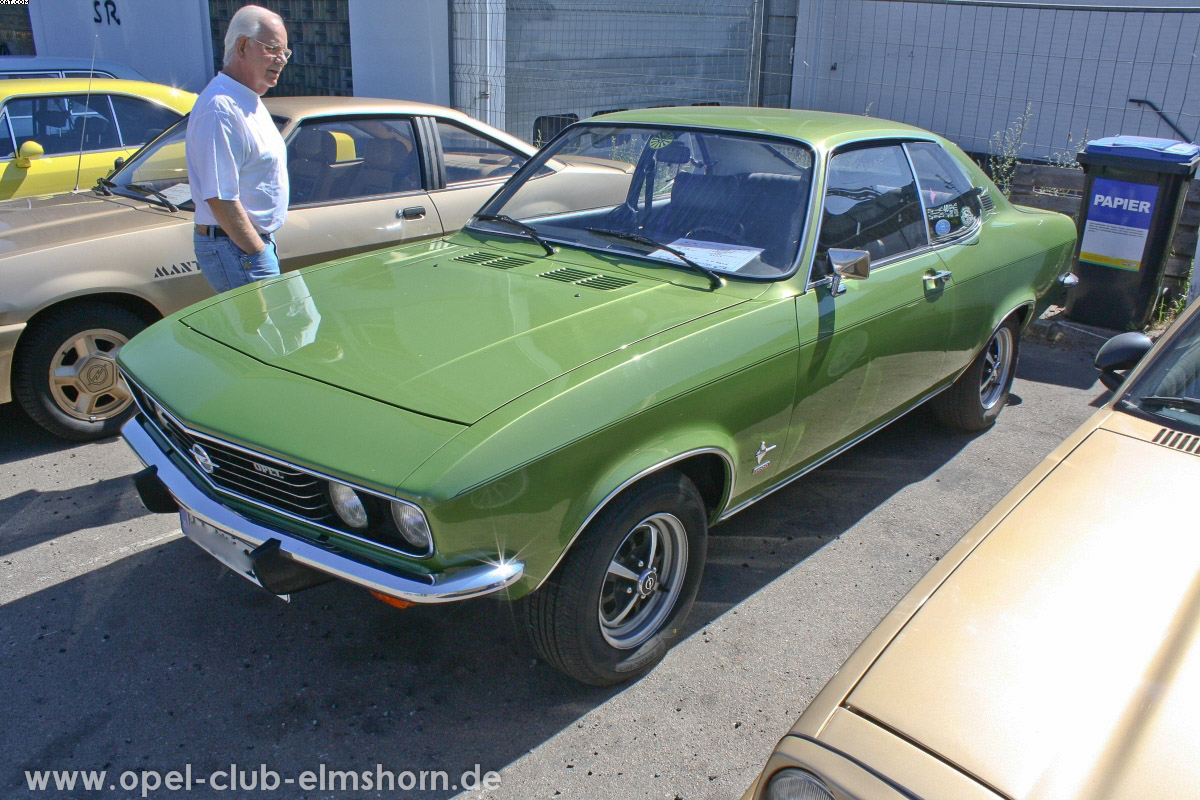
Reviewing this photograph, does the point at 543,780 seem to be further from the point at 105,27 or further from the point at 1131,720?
the point at 105,27

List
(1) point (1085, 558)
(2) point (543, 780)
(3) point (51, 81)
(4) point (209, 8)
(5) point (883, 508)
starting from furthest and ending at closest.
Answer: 1. (4) point (209, 8)
2. (3) point (51, 81)
3. (5) point (883, 508)
4. (2) point (543, 780)
5. (1) point (1085, 558)

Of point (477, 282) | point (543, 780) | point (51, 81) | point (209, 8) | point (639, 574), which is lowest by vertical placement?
point (543, 780)

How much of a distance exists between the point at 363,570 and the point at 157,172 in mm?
3942

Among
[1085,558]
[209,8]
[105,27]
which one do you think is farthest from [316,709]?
[105,27]

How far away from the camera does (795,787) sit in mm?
1706

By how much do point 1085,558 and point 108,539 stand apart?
358 centimetres

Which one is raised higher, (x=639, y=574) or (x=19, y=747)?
(x=639, y=574)

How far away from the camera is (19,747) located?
2641 millimetres

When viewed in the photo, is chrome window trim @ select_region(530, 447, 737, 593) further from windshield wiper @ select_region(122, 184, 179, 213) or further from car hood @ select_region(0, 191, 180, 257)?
windshield wiper @ select_region(122, 184, 179, 213)

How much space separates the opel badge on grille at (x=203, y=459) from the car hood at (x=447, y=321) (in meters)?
0.33

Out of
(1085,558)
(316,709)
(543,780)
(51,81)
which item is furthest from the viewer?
(51,81)

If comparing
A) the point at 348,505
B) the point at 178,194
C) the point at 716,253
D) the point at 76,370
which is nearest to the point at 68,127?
the point at 178,194

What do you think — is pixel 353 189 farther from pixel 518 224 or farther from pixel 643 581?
pixel 643 581

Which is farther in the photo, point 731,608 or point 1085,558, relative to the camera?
point 731,608
